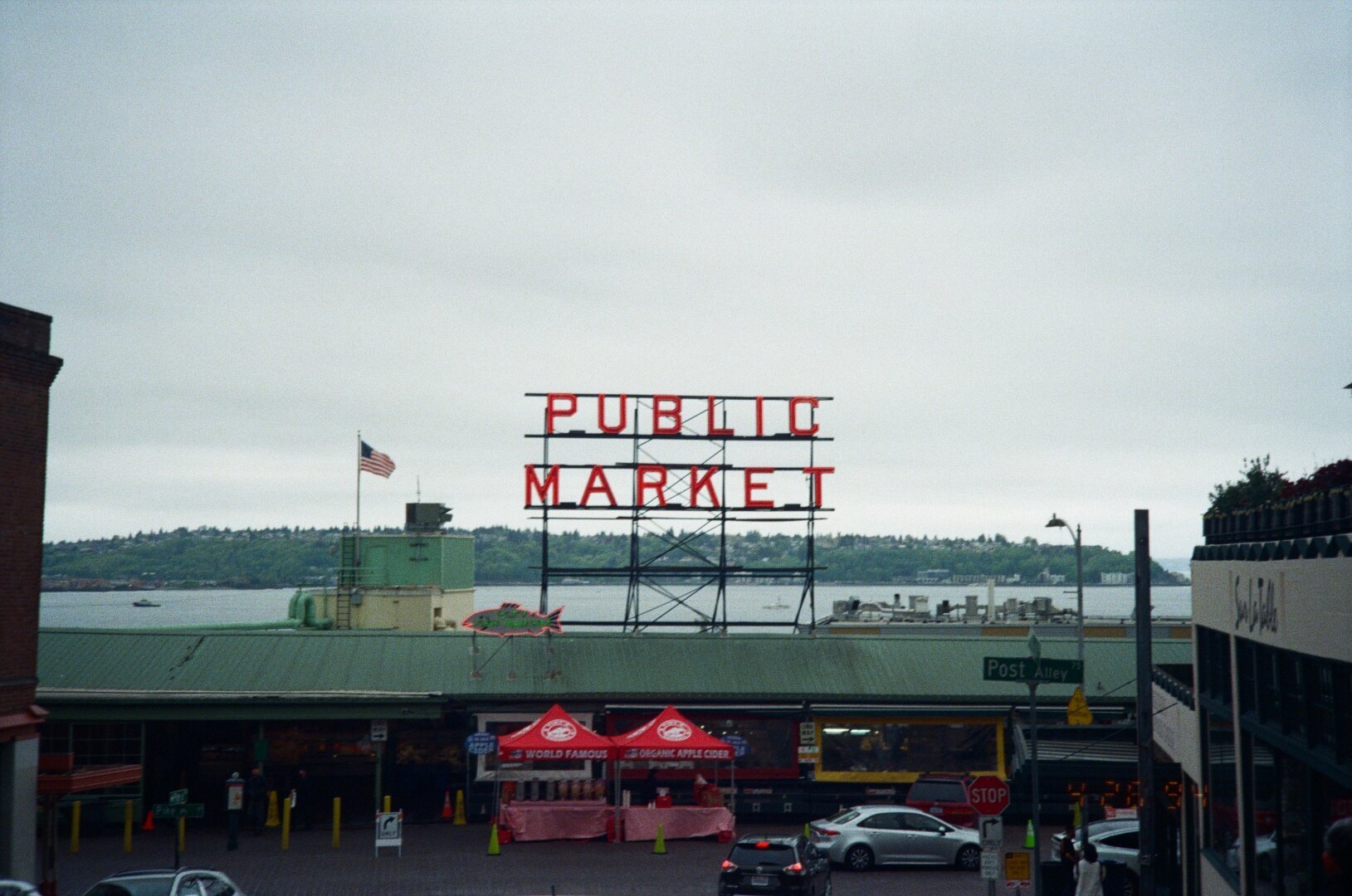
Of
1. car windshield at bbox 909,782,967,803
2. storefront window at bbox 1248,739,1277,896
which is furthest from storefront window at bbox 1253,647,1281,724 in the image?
car windshield at bbox 909,782,967,803

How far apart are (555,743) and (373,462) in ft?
97.7

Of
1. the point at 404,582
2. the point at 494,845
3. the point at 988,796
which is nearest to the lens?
the point at 988,796

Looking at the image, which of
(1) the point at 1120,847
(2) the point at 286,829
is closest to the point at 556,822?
(2) the point at 286,829

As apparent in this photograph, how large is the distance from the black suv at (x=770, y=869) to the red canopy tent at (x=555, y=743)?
7698 millimetres

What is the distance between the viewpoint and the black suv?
78.6 ft

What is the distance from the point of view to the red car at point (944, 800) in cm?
3197

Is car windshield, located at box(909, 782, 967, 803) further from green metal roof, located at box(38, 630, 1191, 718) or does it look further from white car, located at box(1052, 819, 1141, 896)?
white car, located at box(1052, 819, 1141, 896)

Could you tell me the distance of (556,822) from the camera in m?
32.7

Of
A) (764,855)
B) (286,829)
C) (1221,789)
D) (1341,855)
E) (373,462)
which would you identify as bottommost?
(286,829)

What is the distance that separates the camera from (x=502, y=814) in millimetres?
33000

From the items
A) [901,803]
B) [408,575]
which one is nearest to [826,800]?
[901,803]

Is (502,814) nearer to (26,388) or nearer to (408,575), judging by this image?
(26,388)

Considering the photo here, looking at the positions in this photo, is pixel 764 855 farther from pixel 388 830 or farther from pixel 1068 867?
pixel 388 830

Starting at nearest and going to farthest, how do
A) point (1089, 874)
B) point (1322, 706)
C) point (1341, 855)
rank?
point (1341, 855)
point (1322, 706)
point (1089, 874)
